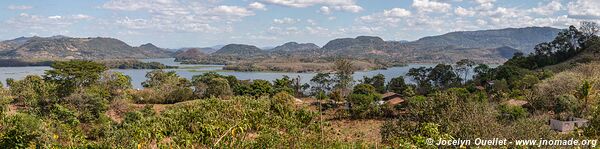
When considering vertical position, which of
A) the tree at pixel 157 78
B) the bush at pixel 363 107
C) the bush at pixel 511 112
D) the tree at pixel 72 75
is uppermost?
the tree at pixel 72 75

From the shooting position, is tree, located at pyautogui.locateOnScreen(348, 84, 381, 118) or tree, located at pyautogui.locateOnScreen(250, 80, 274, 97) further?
tree, located at pyautogui.locateOnScreen(250, 80, 274, 97)

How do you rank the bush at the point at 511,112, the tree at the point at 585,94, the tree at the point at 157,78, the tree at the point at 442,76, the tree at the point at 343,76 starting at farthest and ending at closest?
the tree at the point at 442,76 → the tree at the point at 343,76 → the tree at the point at 157,78 → the tree at the point at 585,94 → the bush at the point at 511,112

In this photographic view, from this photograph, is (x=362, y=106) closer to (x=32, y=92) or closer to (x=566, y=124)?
(x=566, y=124)

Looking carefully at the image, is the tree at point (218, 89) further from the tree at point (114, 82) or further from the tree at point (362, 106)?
the tree at point (362, 106)

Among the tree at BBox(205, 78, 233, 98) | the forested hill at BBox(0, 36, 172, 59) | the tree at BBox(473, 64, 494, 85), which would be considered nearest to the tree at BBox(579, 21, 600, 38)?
the tree at BBox(473, 64, 494, 85)

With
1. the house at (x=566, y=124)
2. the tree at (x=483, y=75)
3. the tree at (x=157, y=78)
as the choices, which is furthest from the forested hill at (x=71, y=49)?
the house at (x=566, y=124)

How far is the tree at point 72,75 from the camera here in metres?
27.9

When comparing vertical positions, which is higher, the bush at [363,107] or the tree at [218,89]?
the tree at [218,89]

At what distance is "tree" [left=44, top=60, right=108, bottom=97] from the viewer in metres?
27.9

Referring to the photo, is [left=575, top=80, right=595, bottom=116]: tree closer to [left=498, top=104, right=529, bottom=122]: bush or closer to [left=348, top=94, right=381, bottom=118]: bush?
[left=498, top=104, right=529, bottom=122]: bush

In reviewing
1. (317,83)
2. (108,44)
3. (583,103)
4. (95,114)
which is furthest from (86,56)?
(583,103)

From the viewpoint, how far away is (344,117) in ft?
87.9

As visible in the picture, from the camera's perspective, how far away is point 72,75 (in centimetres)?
2870

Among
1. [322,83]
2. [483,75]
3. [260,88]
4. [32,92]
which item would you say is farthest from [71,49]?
[483,75]
